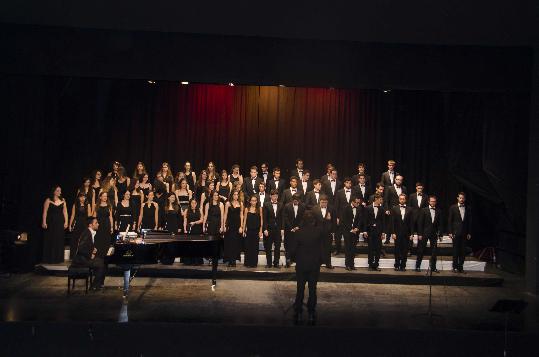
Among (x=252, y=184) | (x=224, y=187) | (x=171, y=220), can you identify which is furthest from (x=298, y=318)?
(x=252, y=184)

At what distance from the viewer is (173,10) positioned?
415 inches

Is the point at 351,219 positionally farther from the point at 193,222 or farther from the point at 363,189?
the point at 193,222

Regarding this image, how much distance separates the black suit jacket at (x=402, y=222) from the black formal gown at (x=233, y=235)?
11.7 feet

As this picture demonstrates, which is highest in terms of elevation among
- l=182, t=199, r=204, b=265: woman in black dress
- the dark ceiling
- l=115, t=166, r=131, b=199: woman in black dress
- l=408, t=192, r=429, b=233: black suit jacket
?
the dark ceiling

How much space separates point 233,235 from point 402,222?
387cm

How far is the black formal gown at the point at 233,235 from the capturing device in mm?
15477

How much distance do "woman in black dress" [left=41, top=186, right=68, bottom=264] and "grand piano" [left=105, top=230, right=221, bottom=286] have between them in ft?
11.0

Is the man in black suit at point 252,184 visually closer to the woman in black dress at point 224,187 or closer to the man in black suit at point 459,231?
the woman in black dress at point 224,187

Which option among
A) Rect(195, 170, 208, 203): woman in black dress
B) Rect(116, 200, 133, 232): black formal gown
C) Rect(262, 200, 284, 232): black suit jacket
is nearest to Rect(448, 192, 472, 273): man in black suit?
Rect(262, 200, 284, 232): black suit jacket

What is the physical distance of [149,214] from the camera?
52.2ft

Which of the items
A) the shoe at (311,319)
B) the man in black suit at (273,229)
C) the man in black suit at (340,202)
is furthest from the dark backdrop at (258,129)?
the shoe at (311,319)

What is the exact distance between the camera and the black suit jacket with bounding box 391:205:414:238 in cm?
1541

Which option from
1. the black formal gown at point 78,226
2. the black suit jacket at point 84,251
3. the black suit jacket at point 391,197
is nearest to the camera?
the black suit jacket at point 84,251

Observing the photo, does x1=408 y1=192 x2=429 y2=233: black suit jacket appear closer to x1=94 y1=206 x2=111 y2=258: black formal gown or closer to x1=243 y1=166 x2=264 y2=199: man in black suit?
x1=243 y1=166 x2=264 y2=199: man in black suit
